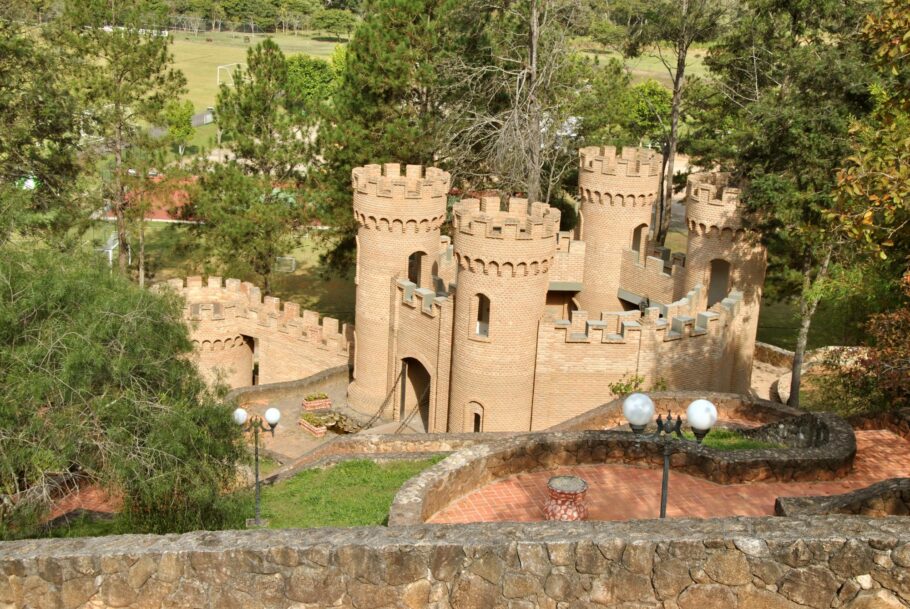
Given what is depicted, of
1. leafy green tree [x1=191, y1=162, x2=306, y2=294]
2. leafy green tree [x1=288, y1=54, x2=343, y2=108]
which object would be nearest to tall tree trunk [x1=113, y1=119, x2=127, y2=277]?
leafy green tree [x1=191, y1=162, x2=306, y2=294]

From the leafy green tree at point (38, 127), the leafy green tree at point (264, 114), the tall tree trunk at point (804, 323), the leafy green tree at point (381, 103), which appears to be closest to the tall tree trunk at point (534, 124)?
the leafy green tree at point (381, 103)

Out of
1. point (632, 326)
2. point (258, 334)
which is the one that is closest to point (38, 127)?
point (258, 334)

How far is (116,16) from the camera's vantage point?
33969mm

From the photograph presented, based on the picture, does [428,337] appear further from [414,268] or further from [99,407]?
[99,407]

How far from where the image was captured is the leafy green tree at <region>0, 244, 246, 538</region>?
12.4 meters

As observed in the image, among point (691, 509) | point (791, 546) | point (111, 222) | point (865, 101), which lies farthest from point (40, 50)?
point (791, 546)

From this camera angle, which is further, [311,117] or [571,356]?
[311,117]

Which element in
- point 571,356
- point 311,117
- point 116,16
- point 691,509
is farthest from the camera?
point 311,117

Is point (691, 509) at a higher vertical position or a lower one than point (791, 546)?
lower

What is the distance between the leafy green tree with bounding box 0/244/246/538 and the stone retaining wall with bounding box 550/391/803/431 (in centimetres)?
798

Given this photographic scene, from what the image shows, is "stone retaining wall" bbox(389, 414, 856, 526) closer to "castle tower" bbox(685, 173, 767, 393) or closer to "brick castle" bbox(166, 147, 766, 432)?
"brick castle" bbox(166, 147, 766, 432)

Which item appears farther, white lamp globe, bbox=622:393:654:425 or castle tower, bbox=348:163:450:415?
castle tower, bbox=348:163:450:415

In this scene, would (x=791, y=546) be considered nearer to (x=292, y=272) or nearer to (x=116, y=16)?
(x=116, y=16)

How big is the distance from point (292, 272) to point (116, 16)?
15.3 m
